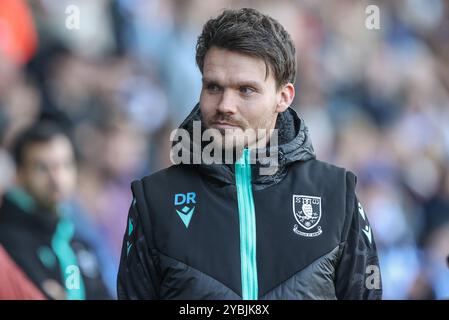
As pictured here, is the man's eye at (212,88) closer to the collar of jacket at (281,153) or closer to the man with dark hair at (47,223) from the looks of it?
the collar of jacket at (281,153)

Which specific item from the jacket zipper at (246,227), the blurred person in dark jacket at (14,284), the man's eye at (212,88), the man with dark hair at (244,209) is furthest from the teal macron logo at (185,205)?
the blurred person in dark jacket at (14,284)

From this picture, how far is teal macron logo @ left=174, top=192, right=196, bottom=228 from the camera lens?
168cm

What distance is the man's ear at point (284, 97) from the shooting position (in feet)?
5.88

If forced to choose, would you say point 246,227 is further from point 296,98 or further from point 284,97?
point 296,98

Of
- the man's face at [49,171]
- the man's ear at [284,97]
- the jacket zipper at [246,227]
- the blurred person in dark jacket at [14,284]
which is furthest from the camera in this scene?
the man's face at [49,171]

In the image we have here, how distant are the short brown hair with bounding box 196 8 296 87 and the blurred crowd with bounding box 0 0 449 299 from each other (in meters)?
1.63

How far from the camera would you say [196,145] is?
5.65 ft

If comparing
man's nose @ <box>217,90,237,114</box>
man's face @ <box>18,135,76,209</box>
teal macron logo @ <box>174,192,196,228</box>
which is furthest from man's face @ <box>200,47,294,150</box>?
man's face @ <box>18,135,76,209</box>

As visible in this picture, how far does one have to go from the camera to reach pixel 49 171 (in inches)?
129

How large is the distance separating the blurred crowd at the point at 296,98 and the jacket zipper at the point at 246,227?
174 centimetres

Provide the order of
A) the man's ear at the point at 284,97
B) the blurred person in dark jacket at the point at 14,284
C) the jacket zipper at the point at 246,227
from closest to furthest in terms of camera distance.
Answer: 1. the jacket zipper at the point at 246,227
2. the man's ear at the point at 284,97
3. the blurred person in dark jacket at the point at 14,284

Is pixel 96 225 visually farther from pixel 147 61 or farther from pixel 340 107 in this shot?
pixel 340 107
